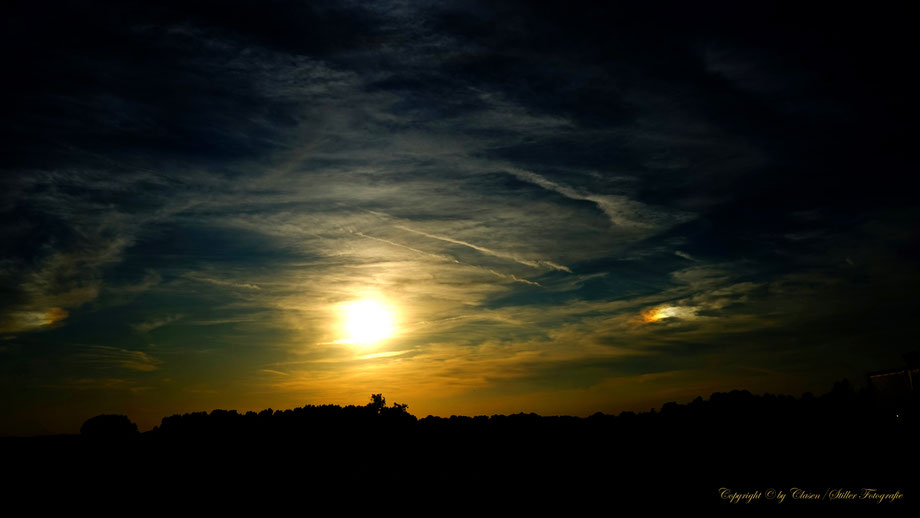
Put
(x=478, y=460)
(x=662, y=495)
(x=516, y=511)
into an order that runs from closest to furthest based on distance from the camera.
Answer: (x=516, y=511) → (x=662, y=495) → (x=478, y=460)

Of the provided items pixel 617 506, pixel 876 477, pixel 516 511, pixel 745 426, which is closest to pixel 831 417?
pixel 745 426

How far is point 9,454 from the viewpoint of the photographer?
152 feet

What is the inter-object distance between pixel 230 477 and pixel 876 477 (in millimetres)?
40677

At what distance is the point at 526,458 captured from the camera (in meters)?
45.1

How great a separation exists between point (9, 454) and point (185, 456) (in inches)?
530

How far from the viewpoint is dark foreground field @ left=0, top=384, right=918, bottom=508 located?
36.7m

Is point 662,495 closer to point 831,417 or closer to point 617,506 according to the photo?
point 617,506

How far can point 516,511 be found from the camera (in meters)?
Answer: 33.7

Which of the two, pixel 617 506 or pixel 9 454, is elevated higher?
pixel 9 454

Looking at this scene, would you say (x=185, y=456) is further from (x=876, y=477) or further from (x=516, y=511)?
(x=876, y=477)

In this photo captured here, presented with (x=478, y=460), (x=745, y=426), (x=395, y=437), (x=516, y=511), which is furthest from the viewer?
(x=395, y=437)

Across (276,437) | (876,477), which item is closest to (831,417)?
(876,477)

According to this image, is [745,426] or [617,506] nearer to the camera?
[617,506]

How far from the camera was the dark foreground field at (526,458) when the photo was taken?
1446 inches
